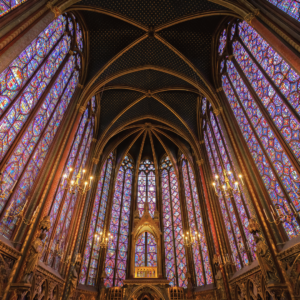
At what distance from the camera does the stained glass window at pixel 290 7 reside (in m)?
7.60

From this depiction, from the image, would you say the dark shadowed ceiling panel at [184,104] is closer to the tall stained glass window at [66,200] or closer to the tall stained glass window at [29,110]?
the tall stained glass window at [66,200]

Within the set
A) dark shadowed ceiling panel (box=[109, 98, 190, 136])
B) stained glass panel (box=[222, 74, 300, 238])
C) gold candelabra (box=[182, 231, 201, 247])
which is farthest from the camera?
dark shadowed ceiling panel (box=[109, 98, 190, 136])

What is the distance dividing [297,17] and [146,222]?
13.5m

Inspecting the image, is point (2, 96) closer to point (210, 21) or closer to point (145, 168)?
point (210, 21)

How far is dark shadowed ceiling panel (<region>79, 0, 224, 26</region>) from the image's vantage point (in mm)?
12055

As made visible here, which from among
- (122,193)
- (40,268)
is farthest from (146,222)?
(40,268)

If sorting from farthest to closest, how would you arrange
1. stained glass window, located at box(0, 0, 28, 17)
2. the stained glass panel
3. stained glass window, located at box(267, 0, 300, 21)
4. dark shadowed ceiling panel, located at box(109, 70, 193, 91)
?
dark shadowed ceiling panel, located at box(109, 70, 193, 91), the stained glass panel, stained glass window, located at box(267, 0, 300, 21), stained glass window, located at box(0, 0, 28, 17)

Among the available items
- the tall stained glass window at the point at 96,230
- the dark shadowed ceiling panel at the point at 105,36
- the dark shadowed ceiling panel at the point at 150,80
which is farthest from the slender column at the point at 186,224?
the dark shadowed ceiling panel at the point at 105,36

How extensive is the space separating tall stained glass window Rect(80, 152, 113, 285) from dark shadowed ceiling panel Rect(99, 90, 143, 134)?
4042 millimetres

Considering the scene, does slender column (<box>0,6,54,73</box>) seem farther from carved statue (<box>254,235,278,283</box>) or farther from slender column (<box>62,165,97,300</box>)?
carved statue (<box>254,235,278,283</box>)

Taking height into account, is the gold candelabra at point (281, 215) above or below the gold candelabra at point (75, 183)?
below

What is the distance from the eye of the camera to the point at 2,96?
279 inches

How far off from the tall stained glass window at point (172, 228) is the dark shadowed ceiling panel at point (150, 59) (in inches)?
381

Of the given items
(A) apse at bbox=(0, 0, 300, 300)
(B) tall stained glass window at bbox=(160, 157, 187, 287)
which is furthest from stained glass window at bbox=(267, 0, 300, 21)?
(B) tall stained glass window at bbox=(160, 157, 187, 287)
